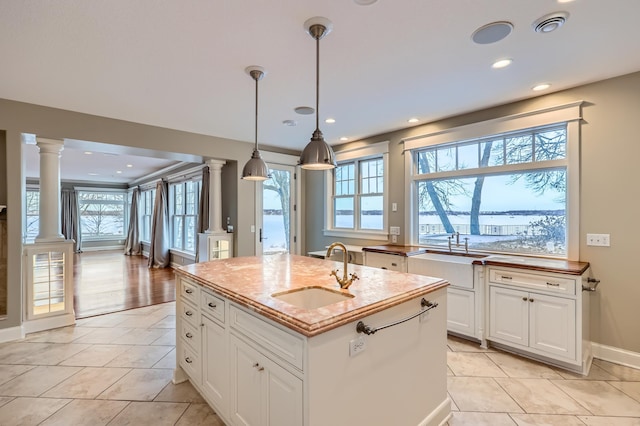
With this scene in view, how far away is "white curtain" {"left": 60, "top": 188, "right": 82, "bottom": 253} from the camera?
32.8 ft

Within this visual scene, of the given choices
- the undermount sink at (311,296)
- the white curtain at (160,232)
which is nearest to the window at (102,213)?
the white curtain at (160,232)

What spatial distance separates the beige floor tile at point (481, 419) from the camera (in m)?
1.98

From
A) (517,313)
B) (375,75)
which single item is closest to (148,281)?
(375,75)

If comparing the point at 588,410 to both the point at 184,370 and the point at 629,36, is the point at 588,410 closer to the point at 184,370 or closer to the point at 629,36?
the point at 629,36

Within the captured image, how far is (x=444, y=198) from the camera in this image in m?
4.02

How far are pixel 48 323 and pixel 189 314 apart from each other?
2.61 metres

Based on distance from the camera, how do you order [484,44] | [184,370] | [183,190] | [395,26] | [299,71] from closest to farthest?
[395,26] → [484,44] → [184,370] → [299,71] → [183,190]

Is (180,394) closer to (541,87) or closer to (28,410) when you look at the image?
(28,410)

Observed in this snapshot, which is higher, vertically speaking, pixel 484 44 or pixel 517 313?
pixel 484 44

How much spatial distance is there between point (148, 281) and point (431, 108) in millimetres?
5924

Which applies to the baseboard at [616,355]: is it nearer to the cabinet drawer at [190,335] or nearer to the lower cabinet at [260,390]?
the lower cabinet at [260,390]

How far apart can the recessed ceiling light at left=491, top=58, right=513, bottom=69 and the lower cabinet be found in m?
2.73

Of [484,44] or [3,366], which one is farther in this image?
[3,366]

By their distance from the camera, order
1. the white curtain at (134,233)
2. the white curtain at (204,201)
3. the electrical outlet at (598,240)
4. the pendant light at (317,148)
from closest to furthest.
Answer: the pendant light at (317,148) → the electrical outlet at (598,240) → the white curtain at (204,201) → the white curtain at (134,233)
